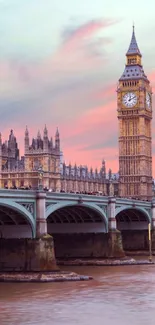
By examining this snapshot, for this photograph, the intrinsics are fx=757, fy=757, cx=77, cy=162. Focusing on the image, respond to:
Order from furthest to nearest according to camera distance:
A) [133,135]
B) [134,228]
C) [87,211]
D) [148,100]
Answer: [148,100] < [133,135] < [134,228] < [87,211]

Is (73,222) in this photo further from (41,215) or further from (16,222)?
(41,215)

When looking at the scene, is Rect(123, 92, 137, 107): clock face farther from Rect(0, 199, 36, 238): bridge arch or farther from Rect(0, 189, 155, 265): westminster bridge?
Rect(0, 199, 36, 238): bridge arch

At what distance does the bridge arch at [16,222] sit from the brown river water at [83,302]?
228 inches

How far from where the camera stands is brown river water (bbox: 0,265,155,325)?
33.9 m

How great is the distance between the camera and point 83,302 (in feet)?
129

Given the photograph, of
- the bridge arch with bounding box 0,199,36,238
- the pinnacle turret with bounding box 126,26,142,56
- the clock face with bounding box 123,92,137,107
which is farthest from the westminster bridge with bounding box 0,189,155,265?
the pinnacle turret with bounding box 126,26,142,56

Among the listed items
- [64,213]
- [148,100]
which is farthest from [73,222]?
[148,100]

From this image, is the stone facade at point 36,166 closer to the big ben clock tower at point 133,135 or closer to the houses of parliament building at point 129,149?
the houses of parliament building at point 129,149

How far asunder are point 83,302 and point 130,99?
355ft

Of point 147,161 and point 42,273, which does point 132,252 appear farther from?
point 147,161

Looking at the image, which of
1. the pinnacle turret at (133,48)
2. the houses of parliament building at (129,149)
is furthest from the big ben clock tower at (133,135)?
the pinnacle turret at (133,48)

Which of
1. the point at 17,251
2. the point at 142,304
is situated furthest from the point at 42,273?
the point at 142,304

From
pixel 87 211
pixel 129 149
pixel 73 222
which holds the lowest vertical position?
pixel 73 222

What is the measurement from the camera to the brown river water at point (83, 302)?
111 feet
